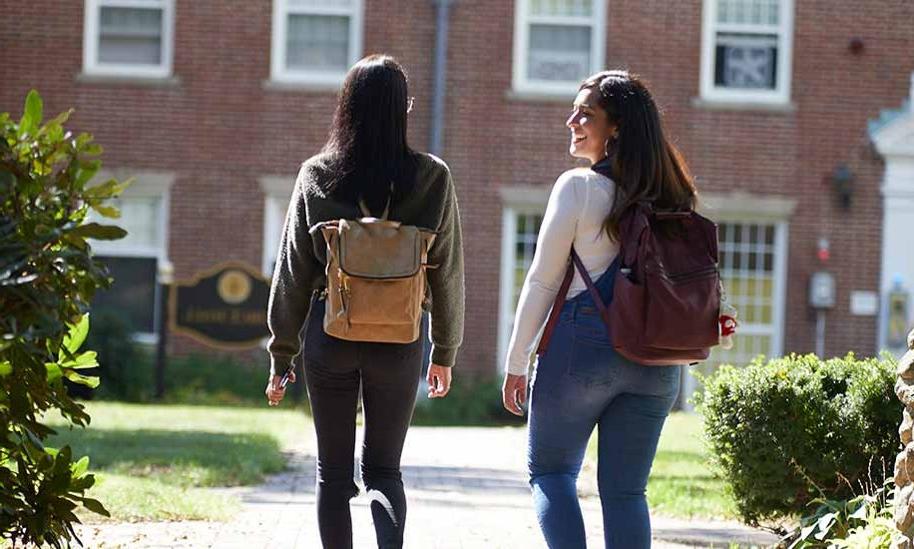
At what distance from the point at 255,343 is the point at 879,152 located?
787 cm

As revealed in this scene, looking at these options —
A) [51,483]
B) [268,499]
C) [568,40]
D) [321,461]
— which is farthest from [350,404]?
[568,40]

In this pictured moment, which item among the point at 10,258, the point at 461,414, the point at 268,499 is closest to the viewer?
the point at 10,258

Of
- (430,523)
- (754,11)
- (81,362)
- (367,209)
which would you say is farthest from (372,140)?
(754,11)

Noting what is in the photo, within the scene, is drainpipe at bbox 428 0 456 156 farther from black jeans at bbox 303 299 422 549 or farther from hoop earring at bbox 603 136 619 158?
hoop earring at bbox 603 136 619 158

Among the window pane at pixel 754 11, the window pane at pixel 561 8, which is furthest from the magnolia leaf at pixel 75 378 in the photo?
the window pane at pixel 754 11

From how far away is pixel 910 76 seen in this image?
779 inches

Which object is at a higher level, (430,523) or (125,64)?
(125,64)

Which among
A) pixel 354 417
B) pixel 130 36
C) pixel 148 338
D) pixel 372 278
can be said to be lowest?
pixel 148 338

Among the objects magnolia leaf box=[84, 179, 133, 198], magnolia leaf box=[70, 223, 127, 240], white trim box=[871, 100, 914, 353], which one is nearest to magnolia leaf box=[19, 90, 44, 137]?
magnolia leaf box=[84, 179, 133, 198]

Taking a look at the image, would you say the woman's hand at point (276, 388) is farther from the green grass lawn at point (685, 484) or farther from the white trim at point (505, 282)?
the white trim at point (505, 282)

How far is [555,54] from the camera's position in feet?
64.8

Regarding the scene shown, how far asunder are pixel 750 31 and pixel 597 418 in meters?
15.5

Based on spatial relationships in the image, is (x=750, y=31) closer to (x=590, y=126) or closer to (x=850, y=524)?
(x=850, y=524)

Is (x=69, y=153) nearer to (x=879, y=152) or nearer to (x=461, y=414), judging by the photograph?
(x=461, y=414)
